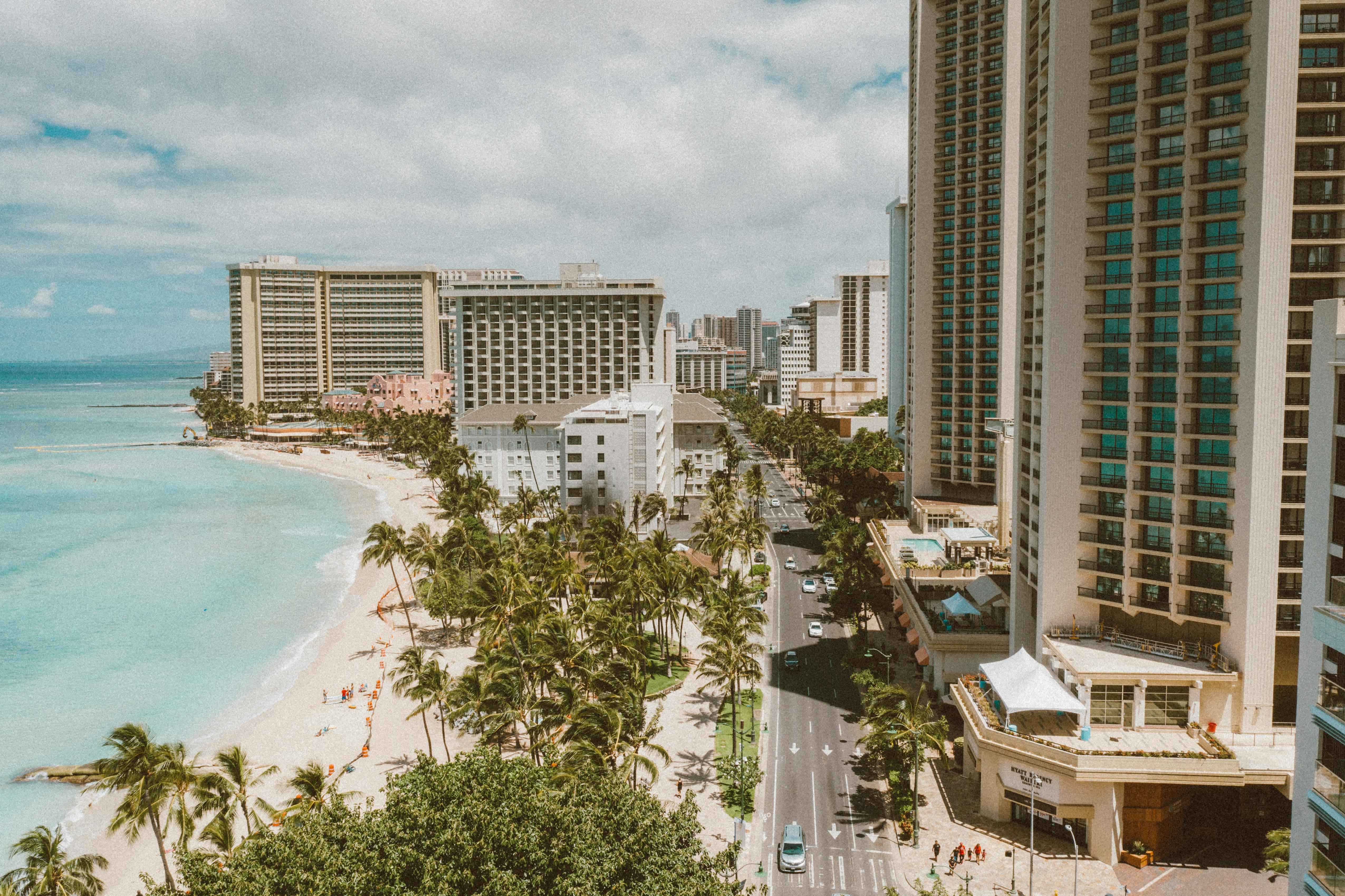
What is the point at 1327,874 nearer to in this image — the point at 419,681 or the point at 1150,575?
the point at 1150,575

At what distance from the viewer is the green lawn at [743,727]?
52.7 meters

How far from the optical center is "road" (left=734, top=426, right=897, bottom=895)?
131 feet

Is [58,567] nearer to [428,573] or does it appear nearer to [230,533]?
[230,533]

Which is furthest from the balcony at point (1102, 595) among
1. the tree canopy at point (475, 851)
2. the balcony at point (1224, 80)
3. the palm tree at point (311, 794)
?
the palm tree at point (311, 794)

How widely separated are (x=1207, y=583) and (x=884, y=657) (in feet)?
84.7

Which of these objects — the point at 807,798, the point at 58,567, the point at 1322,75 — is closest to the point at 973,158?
the point at 1322,75

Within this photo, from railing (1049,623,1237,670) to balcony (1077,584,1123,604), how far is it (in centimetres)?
170

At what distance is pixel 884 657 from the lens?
65812mm

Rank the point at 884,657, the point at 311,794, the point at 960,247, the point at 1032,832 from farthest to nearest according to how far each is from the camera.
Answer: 1. the point at 960,247
2. the point at 884,657
3. the point at 311,794
4. the point at 1032,832

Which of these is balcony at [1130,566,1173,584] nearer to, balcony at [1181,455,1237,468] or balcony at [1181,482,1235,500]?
balcony at [1181,455,1237,468]

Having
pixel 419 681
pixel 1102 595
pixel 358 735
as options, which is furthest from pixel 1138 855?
pixel 358 735

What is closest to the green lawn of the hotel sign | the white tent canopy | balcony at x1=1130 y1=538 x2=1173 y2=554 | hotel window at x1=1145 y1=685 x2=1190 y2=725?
the hotel sign

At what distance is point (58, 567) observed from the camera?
110 m

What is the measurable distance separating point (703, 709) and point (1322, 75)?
50.3m
